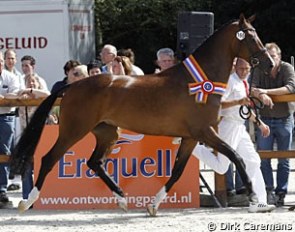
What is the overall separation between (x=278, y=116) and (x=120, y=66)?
80.4 inches

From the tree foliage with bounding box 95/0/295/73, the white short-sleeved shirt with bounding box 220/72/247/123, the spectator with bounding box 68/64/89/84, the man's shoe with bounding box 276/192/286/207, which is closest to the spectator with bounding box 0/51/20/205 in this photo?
the spectator with bounding box 68/64/89/84

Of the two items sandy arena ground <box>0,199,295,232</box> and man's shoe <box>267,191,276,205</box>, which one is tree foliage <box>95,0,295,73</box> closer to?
man's shoe <box>267,191,276,205</box>

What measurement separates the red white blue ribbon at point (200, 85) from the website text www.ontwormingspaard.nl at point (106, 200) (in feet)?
5.05

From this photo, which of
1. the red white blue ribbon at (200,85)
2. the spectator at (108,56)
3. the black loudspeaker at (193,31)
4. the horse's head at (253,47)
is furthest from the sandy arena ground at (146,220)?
the black loudspeaker at (193,31)

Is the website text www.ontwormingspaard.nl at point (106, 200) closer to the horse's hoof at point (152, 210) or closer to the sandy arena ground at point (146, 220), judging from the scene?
the sandy arena ground at point (146, 220)

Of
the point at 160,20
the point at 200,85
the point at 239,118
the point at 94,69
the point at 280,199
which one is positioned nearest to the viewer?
the point at 200,85

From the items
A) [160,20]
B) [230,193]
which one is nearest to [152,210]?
[230,193]

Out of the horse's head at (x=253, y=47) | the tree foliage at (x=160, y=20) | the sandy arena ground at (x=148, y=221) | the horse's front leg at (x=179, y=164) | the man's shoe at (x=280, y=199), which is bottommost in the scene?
the sandy arena ground at (x=148, y=221)

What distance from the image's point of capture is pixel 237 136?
1045 centimetres

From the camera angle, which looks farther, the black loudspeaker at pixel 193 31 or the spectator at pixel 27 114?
the black loudspeaker at pixel 193 31

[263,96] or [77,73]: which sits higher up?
[77,73]

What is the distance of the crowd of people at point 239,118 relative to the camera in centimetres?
1041

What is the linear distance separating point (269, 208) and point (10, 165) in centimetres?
294

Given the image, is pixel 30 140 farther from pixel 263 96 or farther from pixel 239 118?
pixel 263 96
